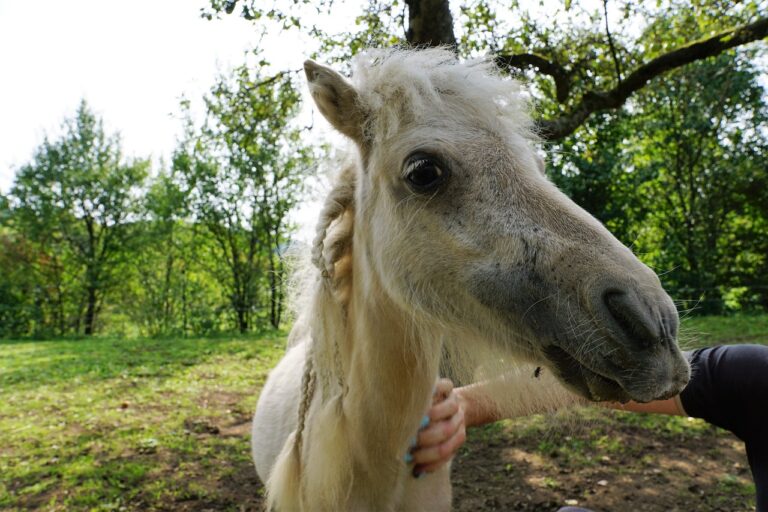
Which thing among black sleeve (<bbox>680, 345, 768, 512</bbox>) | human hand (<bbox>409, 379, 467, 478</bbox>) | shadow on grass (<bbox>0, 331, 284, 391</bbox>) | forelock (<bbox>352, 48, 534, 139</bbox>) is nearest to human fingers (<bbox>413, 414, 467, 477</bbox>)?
human hand (<bbox>409, 379, 467, 478</bbox>)

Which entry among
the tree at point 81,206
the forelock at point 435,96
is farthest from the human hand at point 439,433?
the tree at point 81,206

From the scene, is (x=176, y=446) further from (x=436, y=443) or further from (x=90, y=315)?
(x=90, y=315)

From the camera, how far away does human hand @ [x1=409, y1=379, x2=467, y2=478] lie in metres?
1.98

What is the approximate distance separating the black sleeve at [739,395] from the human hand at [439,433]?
0.96 metres

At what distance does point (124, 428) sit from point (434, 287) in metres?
6.04

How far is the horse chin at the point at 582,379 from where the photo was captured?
4.12 ft

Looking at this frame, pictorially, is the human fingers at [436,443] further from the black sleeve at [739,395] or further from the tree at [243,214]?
the tree at [243,214]

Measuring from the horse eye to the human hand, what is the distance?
37.1 inches

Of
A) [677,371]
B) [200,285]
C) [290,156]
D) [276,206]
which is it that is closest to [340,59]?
[677,371]

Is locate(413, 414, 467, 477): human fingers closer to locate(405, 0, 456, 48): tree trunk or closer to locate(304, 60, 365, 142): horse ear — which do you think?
locate(304, 60, 365, 142): horse ear

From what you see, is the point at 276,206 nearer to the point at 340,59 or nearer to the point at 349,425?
the point at 340,59

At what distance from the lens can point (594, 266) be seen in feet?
3.98

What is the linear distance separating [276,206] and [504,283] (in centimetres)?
1748

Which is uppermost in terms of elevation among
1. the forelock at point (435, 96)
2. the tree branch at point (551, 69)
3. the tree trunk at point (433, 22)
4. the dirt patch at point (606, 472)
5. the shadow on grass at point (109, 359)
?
the tree branch at point (551, 69)
